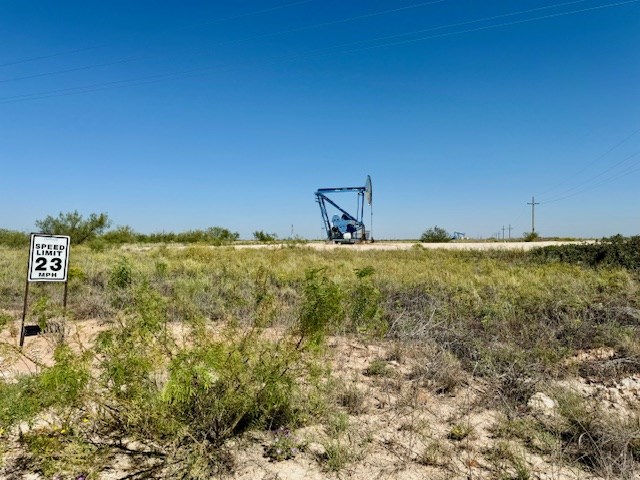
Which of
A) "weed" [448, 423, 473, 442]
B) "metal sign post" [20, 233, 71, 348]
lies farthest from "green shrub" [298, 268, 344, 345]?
"metal sign post" [20, 233, 71, 348]

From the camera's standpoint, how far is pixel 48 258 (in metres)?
7.09

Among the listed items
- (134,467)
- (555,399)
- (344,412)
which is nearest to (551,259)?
(555,399)

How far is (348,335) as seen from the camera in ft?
21.7

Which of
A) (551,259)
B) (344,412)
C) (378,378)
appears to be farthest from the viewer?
(551,259)

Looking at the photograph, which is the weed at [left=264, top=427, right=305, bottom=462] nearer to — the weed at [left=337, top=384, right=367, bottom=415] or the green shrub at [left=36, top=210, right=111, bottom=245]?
the weed at [left=337, top=384, right=367, bottom=415]

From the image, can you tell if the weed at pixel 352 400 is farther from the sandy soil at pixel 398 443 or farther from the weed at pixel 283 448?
the weed at pixel 283 448

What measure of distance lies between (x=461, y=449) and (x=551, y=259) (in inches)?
579

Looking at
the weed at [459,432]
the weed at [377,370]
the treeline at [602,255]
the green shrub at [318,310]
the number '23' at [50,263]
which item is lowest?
the weed at [459,432]

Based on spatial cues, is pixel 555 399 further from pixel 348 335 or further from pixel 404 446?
pixel 348 335

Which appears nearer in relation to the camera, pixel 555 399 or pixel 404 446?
pixel 404 446

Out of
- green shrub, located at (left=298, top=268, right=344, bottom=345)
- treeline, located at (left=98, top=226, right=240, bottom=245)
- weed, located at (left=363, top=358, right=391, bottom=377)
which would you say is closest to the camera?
green shrub, located at (left=298, top=268, right=344, bottom=345)

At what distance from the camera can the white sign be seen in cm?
689

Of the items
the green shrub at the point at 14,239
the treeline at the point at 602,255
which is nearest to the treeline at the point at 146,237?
the green shrub at the point at 14,239

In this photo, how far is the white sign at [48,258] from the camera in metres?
6.89
